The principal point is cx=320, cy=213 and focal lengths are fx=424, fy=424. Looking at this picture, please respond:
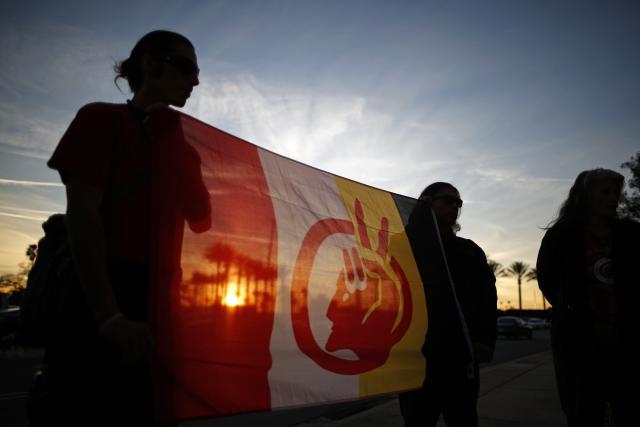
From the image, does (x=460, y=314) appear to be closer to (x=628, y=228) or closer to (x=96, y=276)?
(x=628, y=228)

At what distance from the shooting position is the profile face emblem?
220cm

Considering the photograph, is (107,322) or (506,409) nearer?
(107,322)

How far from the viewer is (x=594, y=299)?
2434 millimetres

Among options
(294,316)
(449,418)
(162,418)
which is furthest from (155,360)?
(449,418)

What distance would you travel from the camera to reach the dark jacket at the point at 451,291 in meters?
2.65

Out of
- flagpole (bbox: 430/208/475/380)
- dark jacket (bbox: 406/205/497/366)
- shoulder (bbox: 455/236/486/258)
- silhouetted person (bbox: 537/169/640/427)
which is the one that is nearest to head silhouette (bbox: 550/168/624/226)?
silhouetted person (bbox: 537/169/640/427)

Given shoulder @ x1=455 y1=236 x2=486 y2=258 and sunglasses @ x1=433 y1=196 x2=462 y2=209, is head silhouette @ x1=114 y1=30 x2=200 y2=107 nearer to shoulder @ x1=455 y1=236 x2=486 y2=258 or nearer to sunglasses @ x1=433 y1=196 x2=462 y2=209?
sunglasses @ x1=433 y1=196 x2=462 y2=209

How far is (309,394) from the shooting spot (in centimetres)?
204

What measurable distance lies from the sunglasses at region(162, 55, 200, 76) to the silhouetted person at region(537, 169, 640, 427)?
7.71 feet

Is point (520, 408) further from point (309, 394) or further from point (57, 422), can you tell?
point (57, 422)

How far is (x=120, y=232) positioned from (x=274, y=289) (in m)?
0.90

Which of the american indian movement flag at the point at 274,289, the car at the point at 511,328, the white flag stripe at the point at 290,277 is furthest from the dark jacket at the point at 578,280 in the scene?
the car at the point at 511,328

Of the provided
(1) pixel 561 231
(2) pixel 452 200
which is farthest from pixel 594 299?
(2) pixel 452 200

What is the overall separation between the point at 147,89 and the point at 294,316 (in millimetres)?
1229
